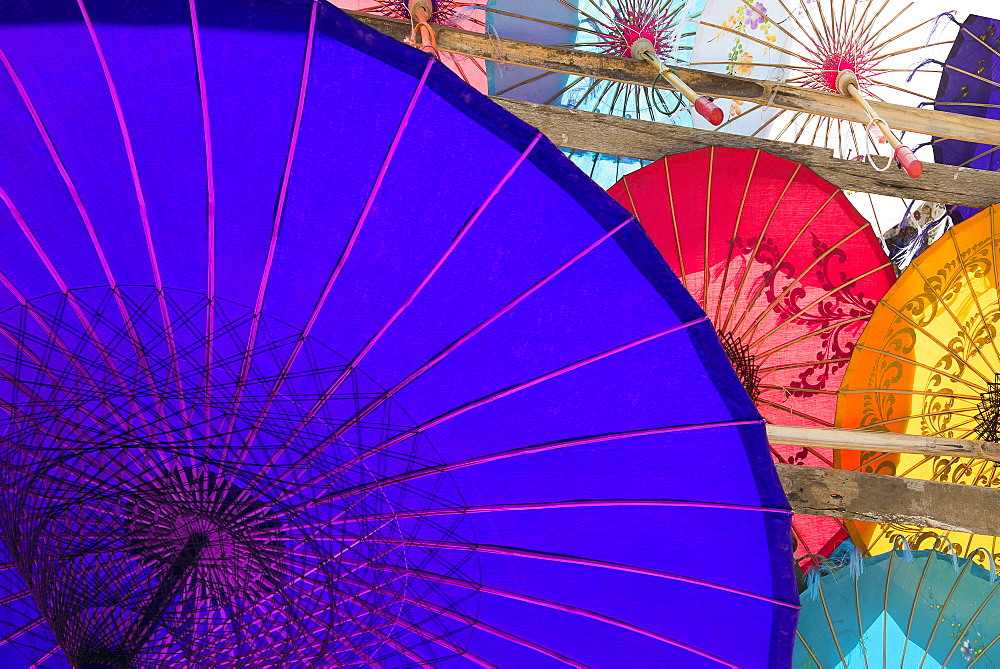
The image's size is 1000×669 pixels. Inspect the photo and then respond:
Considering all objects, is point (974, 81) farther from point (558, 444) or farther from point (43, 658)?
point (43, 658)

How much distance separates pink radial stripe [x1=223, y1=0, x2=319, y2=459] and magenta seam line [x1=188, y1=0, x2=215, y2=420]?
5 cm

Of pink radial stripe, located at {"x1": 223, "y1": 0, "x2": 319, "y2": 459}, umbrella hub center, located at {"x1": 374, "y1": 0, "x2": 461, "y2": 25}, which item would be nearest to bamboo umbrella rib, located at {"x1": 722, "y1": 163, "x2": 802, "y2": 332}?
umbrella hub center, located at {"x1": 374, "y1": 0, "x2": 461, "y2": 25}

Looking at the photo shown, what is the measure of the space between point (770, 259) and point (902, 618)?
1244 mm

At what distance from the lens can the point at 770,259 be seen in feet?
9.07

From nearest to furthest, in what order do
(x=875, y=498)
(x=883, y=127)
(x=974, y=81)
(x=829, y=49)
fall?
(x=875, y=498) < (x=883, y=127) < (x=829, y=49) < (x=974, y=81)

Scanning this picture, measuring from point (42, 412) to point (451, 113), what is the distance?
75 cm

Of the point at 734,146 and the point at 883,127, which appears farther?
the point at 734,146

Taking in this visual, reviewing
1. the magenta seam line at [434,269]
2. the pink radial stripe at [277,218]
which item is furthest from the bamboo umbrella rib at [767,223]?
the pink radial stripe at [277,218]

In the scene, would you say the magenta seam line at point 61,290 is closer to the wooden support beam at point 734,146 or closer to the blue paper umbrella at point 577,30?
the wooden support beam at point 734,146

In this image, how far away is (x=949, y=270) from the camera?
2.59 meters

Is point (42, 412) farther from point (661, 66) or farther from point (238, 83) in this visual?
point (661, 66)

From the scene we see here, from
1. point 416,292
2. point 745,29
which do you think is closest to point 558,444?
point 416,292

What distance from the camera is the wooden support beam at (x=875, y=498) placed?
2.24 metres

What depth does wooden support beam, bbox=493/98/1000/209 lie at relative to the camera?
2.61 meters
